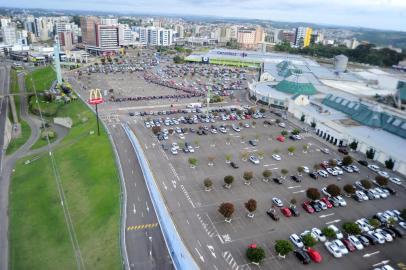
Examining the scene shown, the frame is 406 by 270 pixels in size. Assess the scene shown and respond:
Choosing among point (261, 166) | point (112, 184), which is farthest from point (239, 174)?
point (112, 184)

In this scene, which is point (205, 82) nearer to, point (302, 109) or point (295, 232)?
point (302, 109)

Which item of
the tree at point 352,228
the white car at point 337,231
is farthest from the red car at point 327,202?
the tree at point 352,228

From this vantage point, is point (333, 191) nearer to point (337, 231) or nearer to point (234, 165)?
point (337, 231)

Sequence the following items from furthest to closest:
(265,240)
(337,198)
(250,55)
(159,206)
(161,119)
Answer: (250,55) < (161,119) < (337,198) < (159,206) < (265,240)

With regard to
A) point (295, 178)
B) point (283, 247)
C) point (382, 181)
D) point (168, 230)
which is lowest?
point (168, 230)

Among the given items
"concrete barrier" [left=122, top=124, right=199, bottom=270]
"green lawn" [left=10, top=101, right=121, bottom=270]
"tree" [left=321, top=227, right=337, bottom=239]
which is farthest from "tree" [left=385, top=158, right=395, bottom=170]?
"green lawn" [left=10, top=101, right=121, bottom=270]

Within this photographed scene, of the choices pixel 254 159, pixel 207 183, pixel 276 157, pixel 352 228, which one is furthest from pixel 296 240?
pixel 276 157

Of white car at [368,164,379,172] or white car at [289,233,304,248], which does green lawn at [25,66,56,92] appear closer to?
white car at [289,233,304,248]
